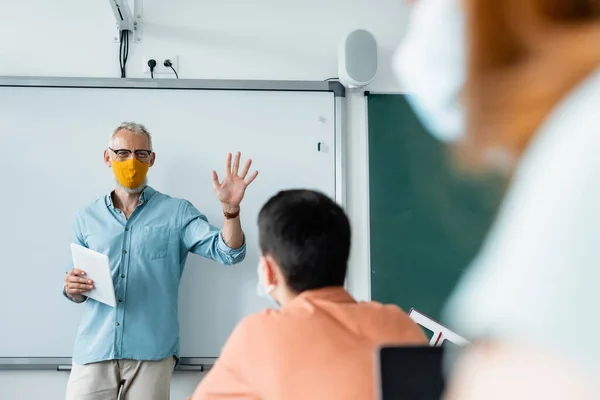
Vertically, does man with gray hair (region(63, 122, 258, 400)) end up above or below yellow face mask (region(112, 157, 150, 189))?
below

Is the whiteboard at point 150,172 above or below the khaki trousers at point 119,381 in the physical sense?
above

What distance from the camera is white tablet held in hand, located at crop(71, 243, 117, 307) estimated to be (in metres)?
2.22

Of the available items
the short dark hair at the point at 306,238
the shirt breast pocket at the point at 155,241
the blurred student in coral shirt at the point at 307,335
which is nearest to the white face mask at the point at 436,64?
the blurred student in coral shirt at the point at 307,335

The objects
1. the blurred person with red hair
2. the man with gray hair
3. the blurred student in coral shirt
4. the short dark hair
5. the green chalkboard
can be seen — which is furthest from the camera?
the green chalkboard

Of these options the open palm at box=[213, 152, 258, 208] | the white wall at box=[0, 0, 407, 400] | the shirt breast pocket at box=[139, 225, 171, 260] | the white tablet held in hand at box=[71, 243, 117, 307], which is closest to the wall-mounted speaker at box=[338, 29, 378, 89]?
the white wall at box=[0, 0, 407, 400]

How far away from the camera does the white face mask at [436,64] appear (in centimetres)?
33

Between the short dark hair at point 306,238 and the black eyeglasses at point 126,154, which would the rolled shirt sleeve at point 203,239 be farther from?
the short dark hair at point 306,238

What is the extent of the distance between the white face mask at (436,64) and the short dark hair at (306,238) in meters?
0.85

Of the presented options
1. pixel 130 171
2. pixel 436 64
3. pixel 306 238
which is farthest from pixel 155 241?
pixel 436 64

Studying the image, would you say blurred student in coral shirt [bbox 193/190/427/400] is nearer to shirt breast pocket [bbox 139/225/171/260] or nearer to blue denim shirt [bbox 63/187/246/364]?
blue denim shirt [bbox 63/187/246/364]

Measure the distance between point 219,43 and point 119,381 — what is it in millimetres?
1688

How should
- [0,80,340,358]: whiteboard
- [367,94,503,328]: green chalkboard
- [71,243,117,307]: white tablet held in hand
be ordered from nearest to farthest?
[71,243,117,307]: white tablet held in hand → [0,80,340,358]: whiteboard → [367,94,503,328]: green chalkboard

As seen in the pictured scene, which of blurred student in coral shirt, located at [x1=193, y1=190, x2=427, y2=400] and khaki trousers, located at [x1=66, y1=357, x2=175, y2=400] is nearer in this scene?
blurred student in coral shirt, located at [x1=193, y1=190, x2=427, y2=400]

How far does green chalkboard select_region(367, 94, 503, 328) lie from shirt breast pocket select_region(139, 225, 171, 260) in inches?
39.1
